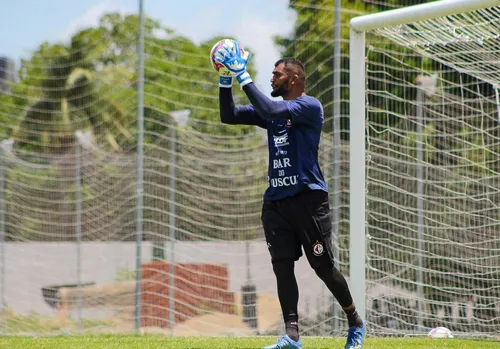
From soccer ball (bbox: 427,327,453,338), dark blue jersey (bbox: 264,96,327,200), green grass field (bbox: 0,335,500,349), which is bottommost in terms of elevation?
soccer ball (bbox: 427,327,453,338)

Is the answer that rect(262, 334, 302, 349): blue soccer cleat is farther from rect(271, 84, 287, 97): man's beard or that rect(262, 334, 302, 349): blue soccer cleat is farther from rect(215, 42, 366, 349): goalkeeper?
rect(271, 84, 287, 97): man's beard

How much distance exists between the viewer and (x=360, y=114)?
7.07 meters

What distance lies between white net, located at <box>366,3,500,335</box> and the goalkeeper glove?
2.61 metres

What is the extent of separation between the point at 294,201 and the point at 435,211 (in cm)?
489

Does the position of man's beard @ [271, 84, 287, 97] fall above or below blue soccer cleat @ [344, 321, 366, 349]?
above

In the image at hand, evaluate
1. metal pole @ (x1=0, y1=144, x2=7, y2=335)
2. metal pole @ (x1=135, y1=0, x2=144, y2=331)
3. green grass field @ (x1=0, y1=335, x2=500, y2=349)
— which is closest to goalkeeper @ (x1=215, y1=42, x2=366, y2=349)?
green grass field @ (x1=0, y1=335, x2=500, y2=349)

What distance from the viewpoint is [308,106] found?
5.21m

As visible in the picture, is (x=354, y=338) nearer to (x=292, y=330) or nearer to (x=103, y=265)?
(x=292, y=330)

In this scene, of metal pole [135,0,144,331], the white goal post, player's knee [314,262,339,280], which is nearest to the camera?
player's knee [314,262,339,280]

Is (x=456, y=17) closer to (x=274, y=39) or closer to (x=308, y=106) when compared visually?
(x=308, y=106)

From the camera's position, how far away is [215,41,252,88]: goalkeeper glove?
203 inches

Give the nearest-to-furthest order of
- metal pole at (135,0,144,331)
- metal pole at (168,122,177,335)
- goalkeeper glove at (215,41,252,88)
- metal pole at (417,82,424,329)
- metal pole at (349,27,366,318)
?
goalkeeper glove at (215,41,252,88) → metal pole at (349,27,366,318) → metal pole at (135,0,144,331) → metal pole at (417,82,424,329) → metal pole at (168,122,177,335)

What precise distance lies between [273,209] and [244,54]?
1.02 metres

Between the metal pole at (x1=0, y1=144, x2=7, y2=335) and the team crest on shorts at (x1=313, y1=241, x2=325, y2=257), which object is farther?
the metal pole at (x1=0, y1=144, x2=7, y2=335)
